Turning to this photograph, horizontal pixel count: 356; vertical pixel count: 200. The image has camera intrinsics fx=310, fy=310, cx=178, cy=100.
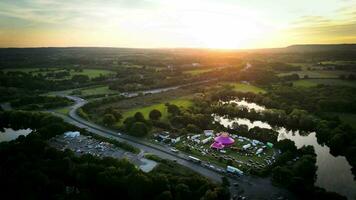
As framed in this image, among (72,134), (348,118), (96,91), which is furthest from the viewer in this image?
(96,91)

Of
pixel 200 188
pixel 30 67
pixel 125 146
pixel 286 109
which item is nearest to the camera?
pixel 200 188

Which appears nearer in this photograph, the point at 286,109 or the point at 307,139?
the point at 307,139

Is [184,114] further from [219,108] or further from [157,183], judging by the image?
[157,183]

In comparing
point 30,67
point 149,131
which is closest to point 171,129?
point 149,131

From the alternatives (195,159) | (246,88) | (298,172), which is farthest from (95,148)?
(246,88)

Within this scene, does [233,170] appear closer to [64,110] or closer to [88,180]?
[88,180]

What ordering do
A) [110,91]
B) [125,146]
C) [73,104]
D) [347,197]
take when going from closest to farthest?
[347,197]
[125,146]
[73,104]
[110,91]

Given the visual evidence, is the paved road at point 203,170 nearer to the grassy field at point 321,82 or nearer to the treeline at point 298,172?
the treeline at point 298,172

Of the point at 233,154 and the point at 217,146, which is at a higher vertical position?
the point at 217,146

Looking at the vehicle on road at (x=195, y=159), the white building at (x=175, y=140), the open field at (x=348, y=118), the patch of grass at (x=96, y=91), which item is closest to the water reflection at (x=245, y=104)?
the open field at (x=348, y=118)

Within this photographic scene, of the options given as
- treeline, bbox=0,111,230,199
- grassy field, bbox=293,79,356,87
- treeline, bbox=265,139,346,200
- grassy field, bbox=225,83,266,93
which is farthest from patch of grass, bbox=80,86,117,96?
treeline, bbox=265,139,346,200

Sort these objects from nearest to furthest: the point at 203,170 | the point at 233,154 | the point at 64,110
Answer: the point at 203,170, the point at 233,154, the point at 64,110
